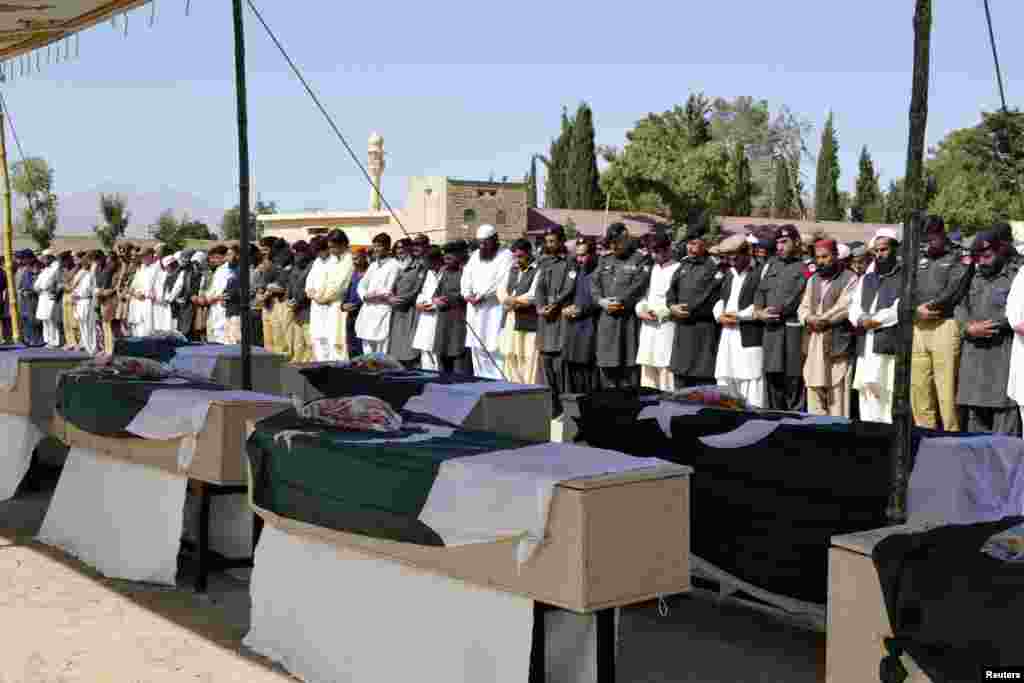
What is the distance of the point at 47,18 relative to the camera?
8.30 m

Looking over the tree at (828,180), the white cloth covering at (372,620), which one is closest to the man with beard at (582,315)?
the white cloth covering at (372,620)

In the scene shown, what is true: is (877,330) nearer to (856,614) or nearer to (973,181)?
(856,614)

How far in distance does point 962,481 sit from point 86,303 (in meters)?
16.9

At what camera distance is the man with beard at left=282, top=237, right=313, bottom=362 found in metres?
13.9

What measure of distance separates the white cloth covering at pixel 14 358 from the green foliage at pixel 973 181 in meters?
37.1

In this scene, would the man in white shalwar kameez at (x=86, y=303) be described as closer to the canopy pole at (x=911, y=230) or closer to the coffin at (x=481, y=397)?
the coffin at (x=481, y=397)

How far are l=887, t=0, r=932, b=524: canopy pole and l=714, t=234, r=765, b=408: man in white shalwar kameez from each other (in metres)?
5.98

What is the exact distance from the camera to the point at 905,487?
3.82 metres

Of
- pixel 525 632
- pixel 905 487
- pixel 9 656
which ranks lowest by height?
pixel 9 656

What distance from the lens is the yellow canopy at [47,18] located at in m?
7.90

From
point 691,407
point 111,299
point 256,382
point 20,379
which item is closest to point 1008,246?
point 691,407

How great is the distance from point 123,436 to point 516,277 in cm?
570

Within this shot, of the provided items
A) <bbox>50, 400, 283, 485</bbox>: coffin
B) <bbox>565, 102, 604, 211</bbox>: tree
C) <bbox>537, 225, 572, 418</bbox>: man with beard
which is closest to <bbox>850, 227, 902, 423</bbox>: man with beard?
<bbox>537, 225, 572, 418</bbox>: man with beard

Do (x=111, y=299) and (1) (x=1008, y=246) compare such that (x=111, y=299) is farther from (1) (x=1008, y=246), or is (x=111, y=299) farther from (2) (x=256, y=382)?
(1) (x=1008, y=246)
